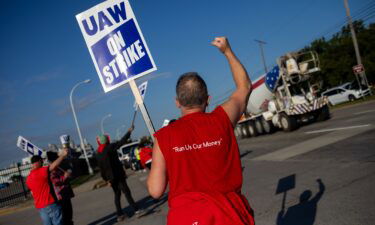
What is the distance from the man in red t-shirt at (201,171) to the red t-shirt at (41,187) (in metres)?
4.07

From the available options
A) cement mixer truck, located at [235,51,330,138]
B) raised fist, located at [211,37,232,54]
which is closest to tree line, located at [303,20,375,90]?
cement mixer truck, located at [235,51,330,138]

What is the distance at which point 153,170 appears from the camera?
2002mm

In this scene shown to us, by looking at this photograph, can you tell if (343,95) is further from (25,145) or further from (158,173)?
(158,173)

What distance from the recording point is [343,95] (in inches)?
1149

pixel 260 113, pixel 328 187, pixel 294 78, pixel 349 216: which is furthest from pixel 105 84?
pixel 260 113

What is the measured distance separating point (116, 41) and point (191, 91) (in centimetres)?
148

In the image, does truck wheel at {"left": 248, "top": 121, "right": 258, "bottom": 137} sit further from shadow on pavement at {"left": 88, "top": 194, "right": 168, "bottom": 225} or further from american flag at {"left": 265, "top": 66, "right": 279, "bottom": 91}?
shadow on pavement at {"left": 88, "top": 194, "right": 168, "bottom": 225}

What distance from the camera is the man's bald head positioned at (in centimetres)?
212

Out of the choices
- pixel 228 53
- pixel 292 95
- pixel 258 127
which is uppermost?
pixel 228 53

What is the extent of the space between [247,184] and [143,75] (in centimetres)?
523

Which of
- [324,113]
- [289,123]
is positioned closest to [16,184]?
[289,123]

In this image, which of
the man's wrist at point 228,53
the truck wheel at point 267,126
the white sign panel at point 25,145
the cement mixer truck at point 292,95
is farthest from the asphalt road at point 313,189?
the truck wheel at point 267,126

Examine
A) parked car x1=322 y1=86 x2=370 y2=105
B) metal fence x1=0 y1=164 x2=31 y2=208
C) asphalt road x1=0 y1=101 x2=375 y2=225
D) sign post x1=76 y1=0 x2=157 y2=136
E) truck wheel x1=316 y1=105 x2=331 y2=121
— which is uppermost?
sign post x1=76 y1=0 x2=157 y2=136

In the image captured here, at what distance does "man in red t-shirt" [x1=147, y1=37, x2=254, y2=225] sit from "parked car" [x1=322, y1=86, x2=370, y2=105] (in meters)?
27.8
